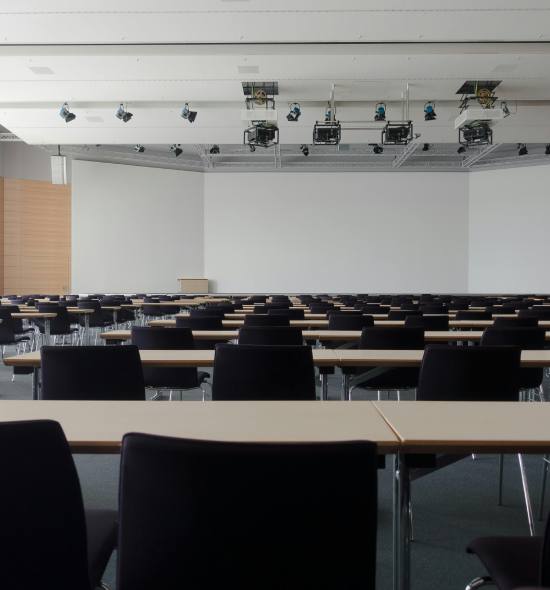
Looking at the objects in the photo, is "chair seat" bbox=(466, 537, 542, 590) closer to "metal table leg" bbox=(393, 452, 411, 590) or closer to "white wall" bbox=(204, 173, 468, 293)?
"metal table leg" bbox=(393, 452, 411, 590)

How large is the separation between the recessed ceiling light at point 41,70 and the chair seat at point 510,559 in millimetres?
9943

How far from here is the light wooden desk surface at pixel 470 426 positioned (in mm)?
1424

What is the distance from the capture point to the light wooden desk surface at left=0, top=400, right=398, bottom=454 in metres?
1.49

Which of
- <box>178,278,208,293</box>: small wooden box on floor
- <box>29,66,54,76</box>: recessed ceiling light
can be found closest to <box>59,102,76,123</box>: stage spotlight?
<box>29,66,54,76</box>: recessed ceiling light

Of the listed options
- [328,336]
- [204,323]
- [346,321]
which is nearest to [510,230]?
[346,321]

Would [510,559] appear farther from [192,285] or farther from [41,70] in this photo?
[192,285]

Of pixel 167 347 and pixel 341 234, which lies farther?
pixel 341 234

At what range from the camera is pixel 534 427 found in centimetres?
159

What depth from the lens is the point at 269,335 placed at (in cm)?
382

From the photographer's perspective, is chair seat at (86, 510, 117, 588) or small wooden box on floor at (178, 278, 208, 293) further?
small wooden box on floor at (178, 278, 208, 293)

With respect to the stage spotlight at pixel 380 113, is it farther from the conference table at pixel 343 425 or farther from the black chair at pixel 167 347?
the conference table at pixel 343 425

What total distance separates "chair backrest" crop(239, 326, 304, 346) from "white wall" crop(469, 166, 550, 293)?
48.9 ft

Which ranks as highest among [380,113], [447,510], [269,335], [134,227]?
[380,113]

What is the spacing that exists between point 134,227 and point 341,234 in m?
6.61
